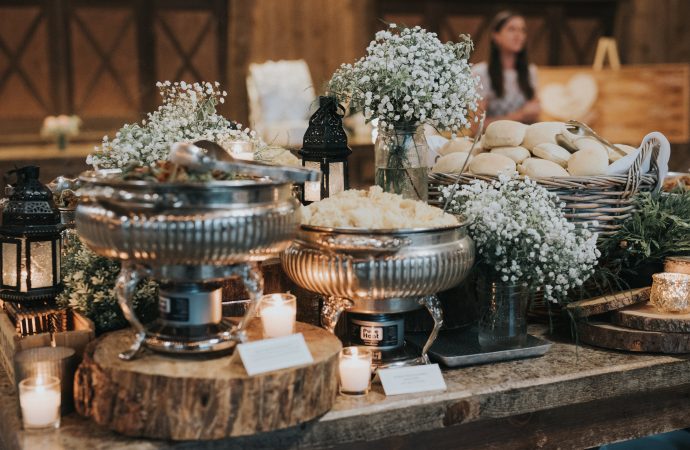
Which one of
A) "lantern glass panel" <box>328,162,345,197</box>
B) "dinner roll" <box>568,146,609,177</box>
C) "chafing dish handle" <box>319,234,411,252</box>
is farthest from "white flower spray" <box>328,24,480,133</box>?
"chafing dish handle" <box>319,234,411,252</box>

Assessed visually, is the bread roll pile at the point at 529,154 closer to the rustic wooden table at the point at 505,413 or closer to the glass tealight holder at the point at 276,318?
the rustic wooden table at the point at 505,413

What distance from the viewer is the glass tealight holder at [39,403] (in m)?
1.49

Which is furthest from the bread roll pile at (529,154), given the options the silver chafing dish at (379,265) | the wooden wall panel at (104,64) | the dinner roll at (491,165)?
the wooden wall panel at (104,64)

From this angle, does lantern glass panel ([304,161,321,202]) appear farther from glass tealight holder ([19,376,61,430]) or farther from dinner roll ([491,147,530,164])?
glass tealight holder ([19,376,61,430])

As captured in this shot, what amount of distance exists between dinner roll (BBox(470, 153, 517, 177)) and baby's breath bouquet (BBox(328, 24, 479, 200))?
154 millimetres

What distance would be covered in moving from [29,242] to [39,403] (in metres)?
0.50

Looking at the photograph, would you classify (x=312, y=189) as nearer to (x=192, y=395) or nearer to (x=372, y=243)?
(x=372, y=243)

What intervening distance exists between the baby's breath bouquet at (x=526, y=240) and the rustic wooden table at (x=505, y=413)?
209 millimetres

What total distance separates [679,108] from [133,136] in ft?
16.8

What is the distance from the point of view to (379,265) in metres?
1.64

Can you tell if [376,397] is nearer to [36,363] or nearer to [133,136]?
[36,363]

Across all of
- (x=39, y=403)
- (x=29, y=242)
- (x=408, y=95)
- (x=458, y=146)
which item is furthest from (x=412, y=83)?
(x=39, y=403)

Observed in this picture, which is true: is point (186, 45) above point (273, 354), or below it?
above

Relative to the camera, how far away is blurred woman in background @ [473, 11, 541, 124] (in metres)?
5.96
